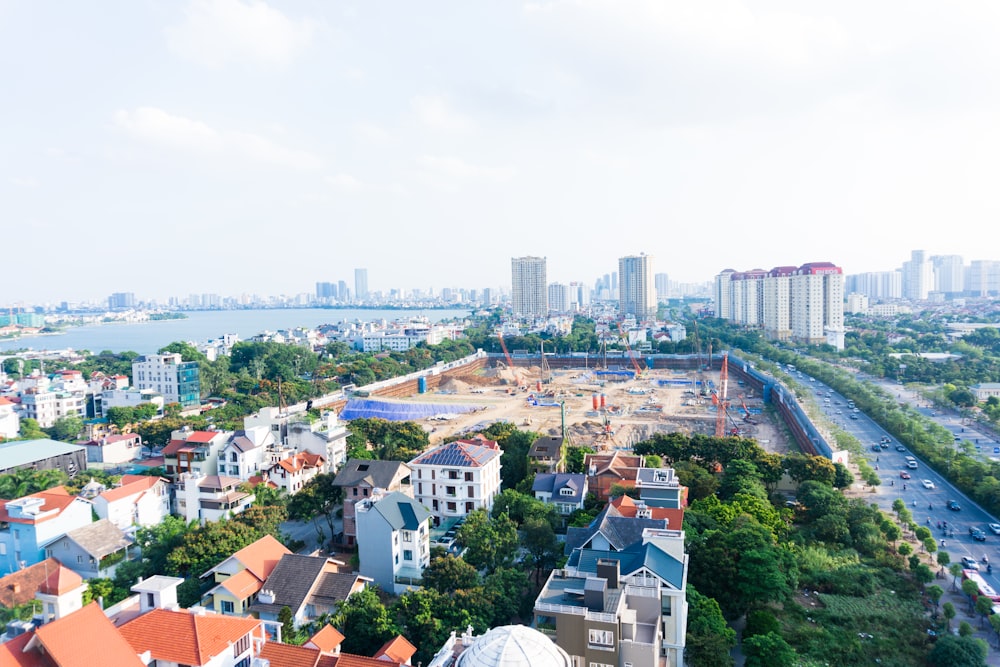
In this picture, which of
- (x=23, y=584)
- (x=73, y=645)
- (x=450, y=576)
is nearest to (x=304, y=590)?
(x=450, y=576)

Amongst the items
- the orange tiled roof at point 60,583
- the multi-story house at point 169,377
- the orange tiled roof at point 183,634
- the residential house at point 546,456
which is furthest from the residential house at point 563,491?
the multi-story house at point 169,377

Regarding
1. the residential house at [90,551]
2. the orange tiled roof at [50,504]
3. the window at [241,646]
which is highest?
the orange tiled roof at [50,504]

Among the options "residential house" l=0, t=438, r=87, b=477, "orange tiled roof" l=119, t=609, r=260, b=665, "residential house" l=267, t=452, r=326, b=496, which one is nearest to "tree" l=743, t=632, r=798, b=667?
"orange tiled roof" l=119, t=609, r=260, b=665

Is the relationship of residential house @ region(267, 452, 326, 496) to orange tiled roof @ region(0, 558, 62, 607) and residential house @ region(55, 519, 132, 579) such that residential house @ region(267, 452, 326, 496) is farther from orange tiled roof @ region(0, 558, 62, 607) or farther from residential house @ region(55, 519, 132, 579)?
orange tiled roof @ region(0, 558, 62, 607)

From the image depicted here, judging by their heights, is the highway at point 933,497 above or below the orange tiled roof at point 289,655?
below

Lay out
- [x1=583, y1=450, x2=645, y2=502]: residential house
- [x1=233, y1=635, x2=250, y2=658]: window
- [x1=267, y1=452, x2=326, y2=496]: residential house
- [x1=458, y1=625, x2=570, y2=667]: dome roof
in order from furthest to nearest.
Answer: [x1=267, y1=452, x2=326, y2=496]: residential house → [x1=583, y1=450, x2=645, y2=502]: residential house → [x1=233, y1=635, x2=250, y2=658]: window → [x1=458, y1=625, x2=570, y2=667]: dome roof

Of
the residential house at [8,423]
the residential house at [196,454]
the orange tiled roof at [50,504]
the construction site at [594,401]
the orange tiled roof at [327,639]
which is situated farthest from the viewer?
the construction site at [594,401]

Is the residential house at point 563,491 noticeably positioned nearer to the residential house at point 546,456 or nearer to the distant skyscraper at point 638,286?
the residential house at point 546,456
